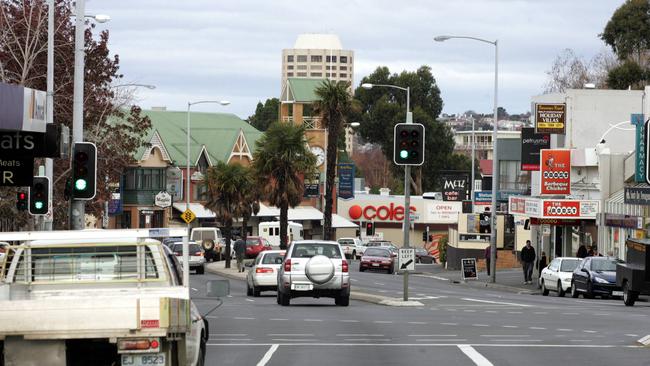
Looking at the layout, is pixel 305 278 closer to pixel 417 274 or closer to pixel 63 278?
pixel 63 278

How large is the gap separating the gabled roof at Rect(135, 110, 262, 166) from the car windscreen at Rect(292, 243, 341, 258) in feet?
231

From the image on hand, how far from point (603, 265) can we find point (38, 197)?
67.5 feet

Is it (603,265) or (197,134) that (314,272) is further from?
(197,134)

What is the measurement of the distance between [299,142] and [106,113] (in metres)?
23.7

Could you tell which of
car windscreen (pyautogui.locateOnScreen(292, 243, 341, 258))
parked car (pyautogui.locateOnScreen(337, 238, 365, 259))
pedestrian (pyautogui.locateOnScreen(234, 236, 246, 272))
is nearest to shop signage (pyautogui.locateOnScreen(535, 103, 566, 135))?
pedestrian (pyautogui.locateOnScreen(234, 236, 246, 272))

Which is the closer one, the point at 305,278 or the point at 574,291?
the point at 305,278

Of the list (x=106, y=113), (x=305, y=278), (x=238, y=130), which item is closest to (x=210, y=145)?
(x=238, y=130)

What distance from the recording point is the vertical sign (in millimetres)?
96188

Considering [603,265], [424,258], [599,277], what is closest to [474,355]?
[599,277]

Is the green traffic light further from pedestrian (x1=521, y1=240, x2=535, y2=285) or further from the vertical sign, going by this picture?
the vertical sign

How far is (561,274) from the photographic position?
154 feet

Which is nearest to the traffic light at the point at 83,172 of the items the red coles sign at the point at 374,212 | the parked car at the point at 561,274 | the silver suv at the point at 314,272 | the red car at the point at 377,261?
the silver suv at the point at 314,272

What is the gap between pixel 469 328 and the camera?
1005 inches

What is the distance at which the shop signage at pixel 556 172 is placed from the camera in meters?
61.6
